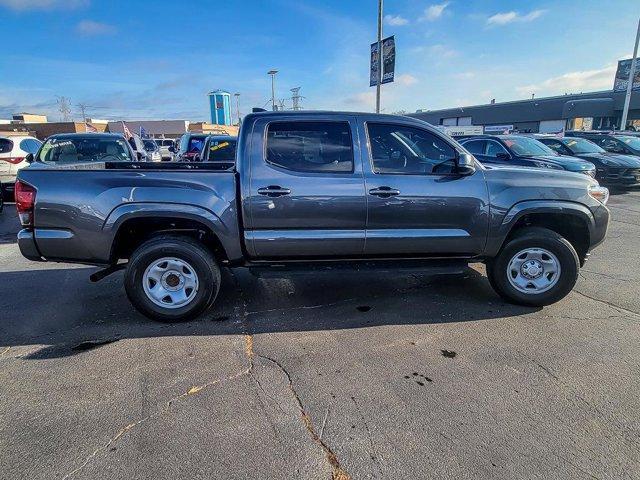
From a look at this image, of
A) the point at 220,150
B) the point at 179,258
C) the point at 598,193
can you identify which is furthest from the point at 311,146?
the point at 220,150

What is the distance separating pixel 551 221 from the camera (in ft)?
14.4

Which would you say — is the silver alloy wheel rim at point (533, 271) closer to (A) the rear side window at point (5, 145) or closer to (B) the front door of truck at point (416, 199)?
(B) the front door of truck at point (416, 199)

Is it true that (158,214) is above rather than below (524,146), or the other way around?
below

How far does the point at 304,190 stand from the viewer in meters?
3.76

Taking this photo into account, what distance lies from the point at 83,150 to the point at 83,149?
0.02 meters

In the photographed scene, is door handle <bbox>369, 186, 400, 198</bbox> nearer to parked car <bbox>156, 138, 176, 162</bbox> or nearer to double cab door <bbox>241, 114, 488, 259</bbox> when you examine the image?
double cab door <bbox>241, 114, 488, 259</bbox>

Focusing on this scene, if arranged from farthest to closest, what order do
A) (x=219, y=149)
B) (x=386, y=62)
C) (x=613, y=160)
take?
(x=386, y=62) < (x=613, y=160) < (x=219, y=149)

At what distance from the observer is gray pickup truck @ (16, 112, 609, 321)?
3.62m

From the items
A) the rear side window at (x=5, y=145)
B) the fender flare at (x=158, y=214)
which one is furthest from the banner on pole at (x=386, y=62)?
the fender flare at (x=158, y=214)

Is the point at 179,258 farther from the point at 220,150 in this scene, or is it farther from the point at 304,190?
the point at 220,150

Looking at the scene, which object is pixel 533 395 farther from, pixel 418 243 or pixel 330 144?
pixel 330 144

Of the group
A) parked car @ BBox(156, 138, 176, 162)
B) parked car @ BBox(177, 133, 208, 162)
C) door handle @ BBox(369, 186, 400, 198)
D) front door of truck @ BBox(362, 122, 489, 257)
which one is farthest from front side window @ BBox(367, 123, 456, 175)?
parked car @ BBox(156, 138, 176, 162)

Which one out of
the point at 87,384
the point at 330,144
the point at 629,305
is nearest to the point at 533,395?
the point at 629,305

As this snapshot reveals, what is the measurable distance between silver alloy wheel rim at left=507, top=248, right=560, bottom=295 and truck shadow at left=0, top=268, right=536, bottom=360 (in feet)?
0.80
